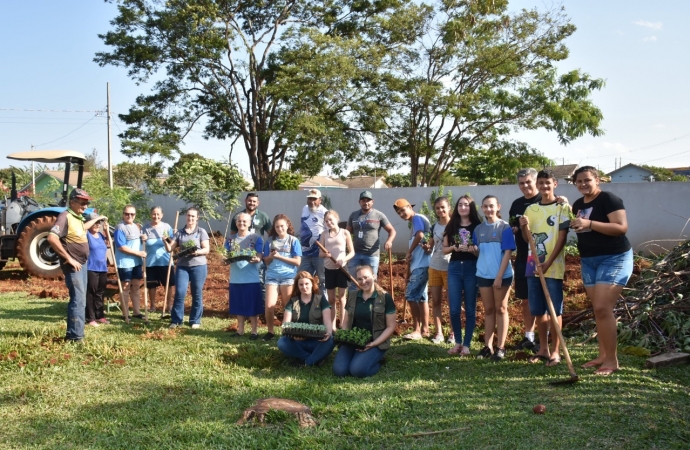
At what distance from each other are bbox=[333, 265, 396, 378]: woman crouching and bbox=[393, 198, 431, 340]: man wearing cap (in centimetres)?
119

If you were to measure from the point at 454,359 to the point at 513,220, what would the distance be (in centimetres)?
152

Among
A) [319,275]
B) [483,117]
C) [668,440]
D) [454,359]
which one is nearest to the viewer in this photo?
[668,440]

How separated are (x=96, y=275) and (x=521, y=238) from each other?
5.45 meters

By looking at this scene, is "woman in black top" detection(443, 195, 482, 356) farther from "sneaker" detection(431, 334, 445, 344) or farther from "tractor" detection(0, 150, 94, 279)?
"tractor" detection(0, 150, 94, 279)

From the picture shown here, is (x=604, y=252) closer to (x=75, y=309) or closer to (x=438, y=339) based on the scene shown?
(x=438, y=339)

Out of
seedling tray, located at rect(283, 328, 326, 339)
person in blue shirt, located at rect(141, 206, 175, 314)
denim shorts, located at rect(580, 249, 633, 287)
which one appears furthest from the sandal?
person in blue shirt, located at rect(141, 206, 175, 314)

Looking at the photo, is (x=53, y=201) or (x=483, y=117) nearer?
(x=53, y=201)

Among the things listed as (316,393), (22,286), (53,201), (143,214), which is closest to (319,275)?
(316,393)

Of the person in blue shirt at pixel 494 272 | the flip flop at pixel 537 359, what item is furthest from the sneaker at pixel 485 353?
the flip flop at pixel 537 359

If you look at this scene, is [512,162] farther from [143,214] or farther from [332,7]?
[143,214]

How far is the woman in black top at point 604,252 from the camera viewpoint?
4.84m

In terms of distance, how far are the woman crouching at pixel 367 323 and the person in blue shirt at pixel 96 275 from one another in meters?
3.82

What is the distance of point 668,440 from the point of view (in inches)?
144

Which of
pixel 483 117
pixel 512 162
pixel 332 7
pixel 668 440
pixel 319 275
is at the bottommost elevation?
pixel 668 440
